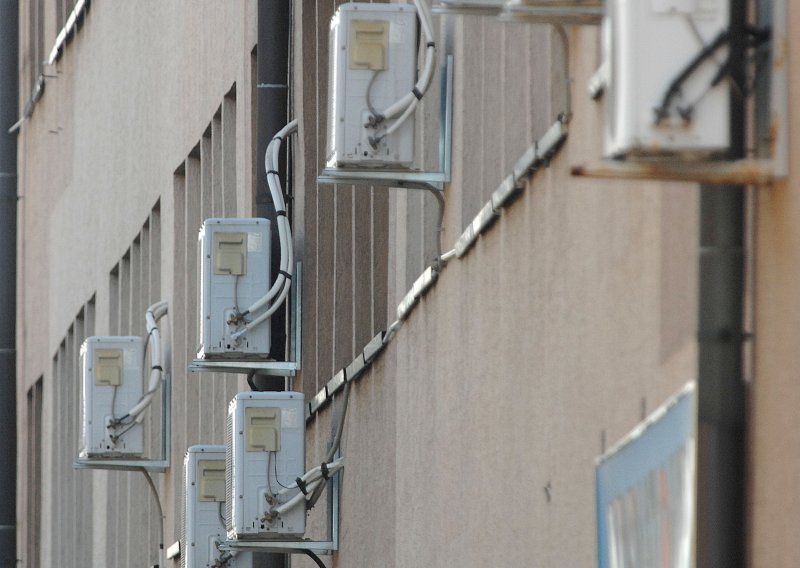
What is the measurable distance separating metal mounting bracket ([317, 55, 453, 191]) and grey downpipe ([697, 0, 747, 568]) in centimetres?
464

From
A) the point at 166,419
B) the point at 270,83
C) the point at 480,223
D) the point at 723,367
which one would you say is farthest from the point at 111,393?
the point at 723,367

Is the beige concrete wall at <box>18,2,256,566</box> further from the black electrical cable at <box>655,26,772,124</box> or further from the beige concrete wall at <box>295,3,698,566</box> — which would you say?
the black electrical cable at <box>655,26,772,124</box>

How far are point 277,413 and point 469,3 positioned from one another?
16.1ft

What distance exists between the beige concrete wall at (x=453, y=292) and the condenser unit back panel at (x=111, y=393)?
0.34 meters

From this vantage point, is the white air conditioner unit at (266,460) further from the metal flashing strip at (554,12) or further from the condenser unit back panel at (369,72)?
the metal flashing strip at (554,12)

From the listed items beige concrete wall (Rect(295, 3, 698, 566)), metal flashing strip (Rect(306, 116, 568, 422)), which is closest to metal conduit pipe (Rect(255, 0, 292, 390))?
metal flashing strip (Rect(306, 116, 568, 422))

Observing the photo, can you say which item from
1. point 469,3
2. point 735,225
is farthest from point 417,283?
point 735,225

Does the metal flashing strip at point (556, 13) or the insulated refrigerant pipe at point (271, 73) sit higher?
the insulated refrigerant pipe at point (271, 73)

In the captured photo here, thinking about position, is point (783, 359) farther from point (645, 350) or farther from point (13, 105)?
point (13, 105)

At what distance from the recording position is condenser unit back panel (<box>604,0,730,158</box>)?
218 inches

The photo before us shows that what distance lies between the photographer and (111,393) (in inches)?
733

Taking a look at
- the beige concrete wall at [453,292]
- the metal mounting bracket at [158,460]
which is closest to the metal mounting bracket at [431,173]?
the beige concrete wall at [453,292]

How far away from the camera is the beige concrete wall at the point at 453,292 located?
6961mm

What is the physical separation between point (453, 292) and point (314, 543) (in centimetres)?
353
